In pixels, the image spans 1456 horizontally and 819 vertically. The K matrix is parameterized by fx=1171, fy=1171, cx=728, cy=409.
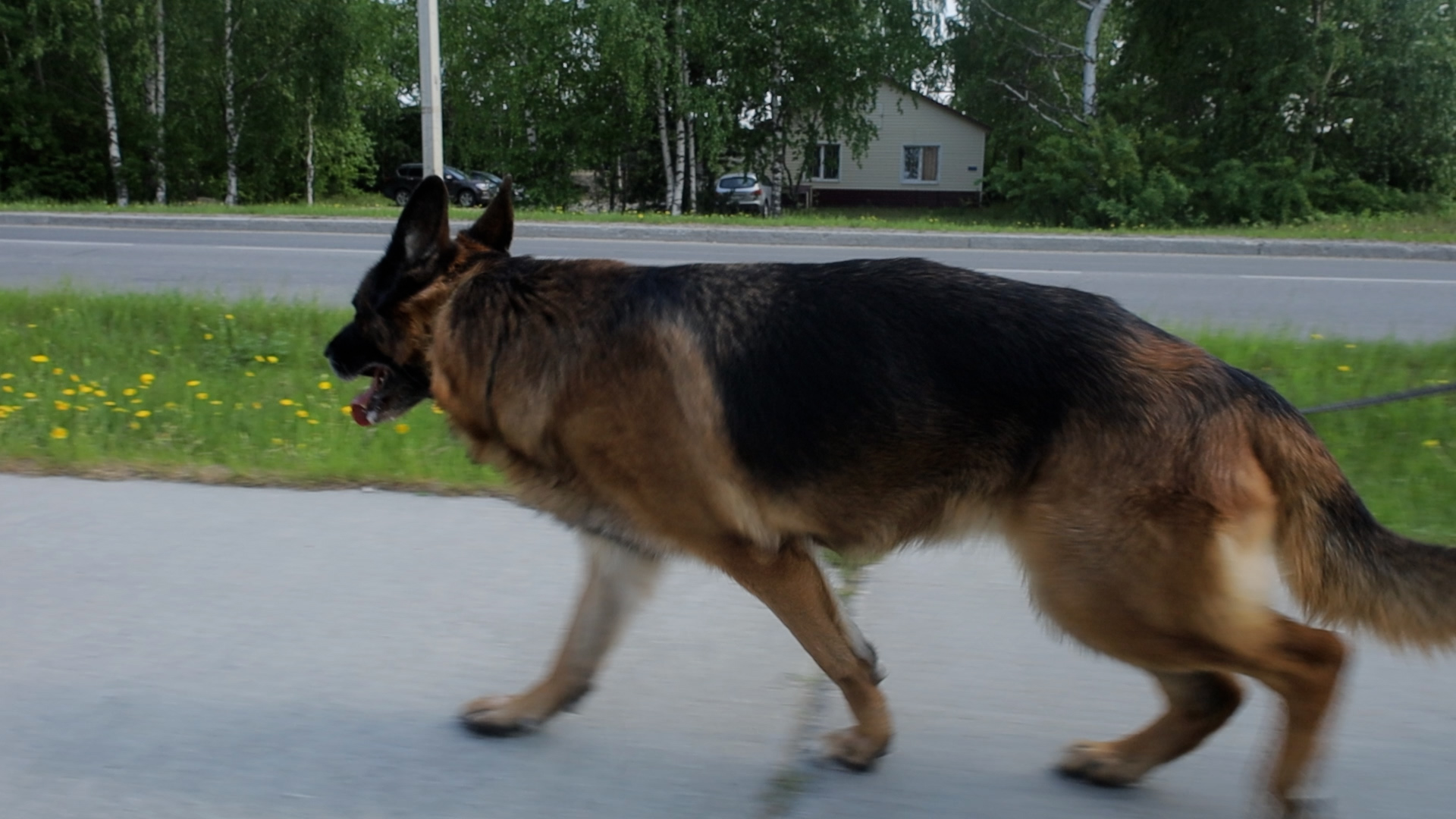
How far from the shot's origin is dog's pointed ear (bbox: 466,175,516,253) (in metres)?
3.21

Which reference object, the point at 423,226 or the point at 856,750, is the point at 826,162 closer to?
the point at 423,226

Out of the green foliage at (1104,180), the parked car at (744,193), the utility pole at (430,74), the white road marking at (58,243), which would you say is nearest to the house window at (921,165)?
the parked car at (744,193)

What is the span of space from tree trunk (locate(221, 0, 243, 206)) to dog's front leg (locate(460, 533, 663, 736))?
29.7 meters

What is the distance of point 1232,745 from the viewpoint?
10.1 feet

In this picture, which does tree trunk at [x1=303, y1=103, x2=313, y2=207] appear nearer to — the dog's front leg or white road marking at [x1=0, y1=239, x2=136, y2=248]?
white road marking at [x1=0, y1=239, x2=136, y2=248]

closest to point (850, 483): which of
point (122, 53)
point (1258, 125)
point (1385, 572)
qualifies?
point (1385, 572)

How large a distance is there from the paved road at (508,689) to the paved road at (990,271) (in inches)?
219

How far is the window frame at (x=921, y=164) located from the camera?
1715 inches

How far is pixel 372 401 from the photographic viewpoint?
324 cm

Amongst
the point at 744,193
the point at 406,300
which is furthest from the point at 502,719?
the point at 744,193

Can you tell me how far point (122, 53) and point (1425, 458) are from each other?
31597 mm

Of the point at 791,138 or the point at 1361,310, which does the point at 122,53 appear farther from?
the point at 1361,310

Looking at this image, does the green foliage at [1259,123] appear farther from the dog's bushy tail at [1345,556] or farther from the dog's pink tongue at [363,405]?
the dog's pink tongue at [363,405]

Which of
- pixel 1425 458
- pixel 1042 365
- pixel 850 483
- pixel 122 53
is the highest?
pixel 122 53
